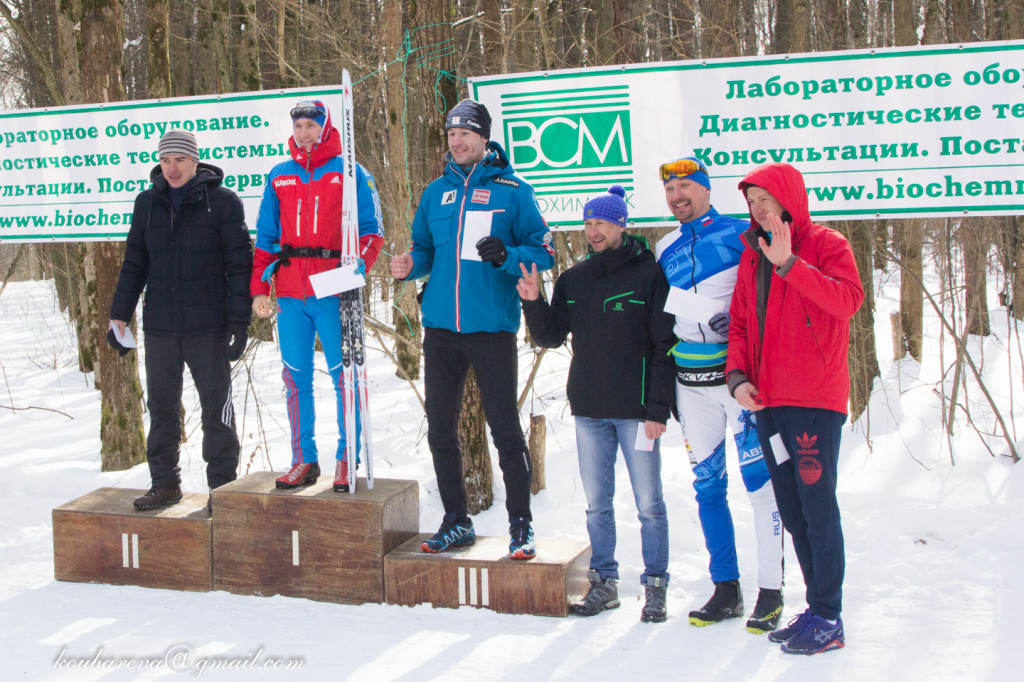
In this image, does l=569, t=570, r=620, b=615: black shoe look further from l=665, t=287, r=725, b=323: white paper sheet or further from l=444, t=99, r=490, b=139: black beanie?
l=444, t=99, r=490, b=139: black beanie

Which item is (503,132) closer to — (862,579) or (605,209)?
(605,209)

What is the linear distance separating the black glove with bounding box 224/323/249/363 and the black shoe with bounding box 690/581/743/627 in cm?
237

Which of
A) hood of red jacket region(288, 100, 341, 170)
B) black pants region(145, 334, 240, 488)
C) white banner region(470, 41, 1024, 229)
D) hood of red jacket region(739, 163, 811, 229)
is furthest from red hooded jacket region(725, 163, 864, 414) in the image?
black pants region(145, 334, 240, 488)

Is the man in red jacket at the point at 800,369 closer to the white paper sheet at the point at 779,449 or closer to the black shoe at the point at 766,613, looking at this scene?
the white paper sheet at the point at 779,449

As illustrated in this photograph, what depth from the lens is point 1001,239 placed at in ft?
19.3

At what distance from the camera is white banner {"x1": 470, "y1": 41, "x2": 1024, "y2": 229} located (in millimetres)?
4379

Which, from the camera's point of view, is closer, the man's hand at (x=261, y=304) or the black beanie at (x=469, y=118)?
the black beanie at (x=469, y=118)

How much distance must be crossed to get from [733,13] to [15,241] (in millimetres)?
6587

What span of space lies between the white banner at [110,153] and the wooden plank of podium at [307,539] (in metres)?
1.91

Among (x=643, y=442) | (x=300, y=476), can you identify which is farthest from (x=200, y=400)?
(x=643, y=442)

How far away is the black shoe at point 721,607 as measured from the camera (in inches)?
139

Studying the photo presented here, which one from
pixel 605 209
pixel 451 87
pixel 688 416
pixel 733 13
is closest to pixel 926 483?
pixel 688 416

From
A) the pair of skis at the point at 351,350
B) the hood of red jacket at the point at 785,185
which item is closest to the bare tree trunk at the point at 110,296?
the pair of skis at the point at 351,350

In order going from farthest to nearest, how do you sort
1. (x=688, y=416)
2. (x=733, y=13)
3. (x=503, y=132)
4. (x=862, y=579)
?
(x=733, y=13) < (x=503, y=132) < (x=862, y=579) < (x=688, y=416)
